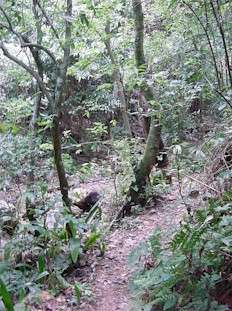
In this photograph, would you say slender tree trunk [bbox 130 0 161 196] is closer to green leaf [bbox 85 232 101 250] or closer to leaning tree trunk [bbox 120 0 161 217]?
leaning tree trunk [bbox 120 0 161 217]

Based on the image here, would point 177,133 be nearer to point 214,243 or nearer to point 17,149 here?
point 17,149

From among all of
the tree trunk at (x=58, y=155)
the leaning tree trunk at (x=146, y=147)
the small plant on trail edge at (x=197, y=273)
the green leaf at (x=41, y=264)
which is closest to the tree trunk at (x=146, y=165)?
the leaning tree trunk at (x=146, y=147)

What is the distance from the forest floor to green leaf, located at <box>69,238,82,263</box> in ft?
0.65

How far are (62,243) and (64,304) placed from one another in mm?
873

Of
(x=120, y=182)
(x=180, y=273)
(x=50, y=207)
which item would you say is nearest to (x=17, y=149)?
(x=50, y=207)

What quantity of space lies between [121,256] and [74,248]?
0.62 m

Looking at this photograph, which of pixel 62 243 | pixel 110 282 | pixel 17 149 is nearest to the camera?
pixel 110 282

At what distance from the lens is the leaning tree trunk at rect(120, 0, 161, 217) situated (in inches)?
229

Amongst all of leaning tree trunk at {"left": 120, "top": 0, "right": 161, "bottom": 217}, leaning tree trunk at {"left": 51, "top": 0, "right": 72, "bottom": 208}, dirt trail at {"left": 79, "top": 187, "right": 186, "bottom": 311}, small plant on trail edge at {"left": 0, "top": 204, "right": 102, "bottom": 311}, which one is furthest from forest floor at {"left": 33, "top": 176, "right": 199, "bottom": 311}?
leaning tree trunk at {"left": 51, "top": 0, "right": 72, "bottom": 208}

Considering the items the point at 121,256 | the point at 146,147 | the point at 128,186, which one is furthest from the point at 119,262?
the point at 146,147

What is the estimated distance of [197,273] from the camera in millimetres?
3014

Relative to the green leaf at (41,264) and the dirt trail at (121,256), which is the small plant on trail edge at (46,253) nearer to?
the green leaf at (41,264)

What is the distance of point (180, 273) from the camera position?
303 cm

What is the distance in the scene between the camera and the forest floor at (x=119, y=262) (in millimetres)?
3551
